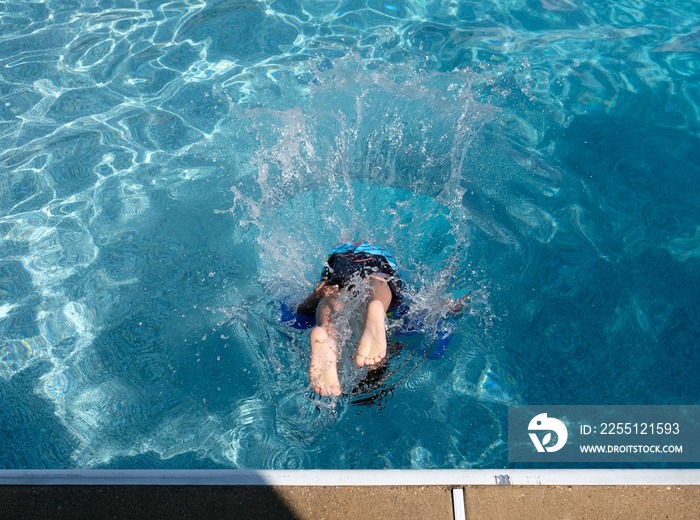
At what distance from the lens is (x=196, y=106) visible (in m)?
6.85

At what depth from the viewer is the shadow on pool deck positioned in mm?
3545

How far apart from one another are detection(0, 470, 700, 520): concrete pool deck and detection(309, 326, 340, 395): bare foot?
0.59 meters

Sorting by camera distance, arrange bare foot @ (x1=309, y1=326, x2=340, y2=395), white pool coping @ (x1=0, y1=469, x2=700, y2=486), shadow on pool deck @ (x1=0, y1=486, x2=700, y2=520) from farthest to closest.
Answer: bare foot @ (x1=309, y1=326, x2=340, y2=395) < white pool coping @ (x1=0, y1=469, x2=700, y2=486) < shadow on pool deck @ (x1=0, y1=486, x2=700, y2=520)

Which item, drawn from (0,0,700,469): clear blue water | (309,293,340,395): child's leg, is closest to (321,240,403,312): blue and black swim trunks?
(0,0,700,469): clear blue water

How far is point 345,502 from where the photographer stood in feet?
11.8

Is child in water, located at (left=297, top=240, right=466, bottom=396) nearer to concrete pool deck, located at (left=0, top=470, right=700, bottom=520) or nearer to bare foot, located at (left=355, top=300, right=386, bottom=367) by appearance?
bare foot, located at (left=355, top=300, right=386, bottom=367)

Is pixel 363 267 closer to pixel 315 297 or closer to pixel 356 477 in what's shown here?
pixel 315 297

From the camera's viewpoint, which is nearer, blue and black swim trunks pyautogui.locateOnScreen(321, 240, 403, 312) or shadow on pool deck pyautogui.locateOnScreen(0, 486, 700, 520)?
shadow on pool deck pyautogui.locateOnScreen(0, 486, 700, 520)

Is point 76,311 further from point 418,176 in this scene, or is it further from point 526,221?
point 526,221

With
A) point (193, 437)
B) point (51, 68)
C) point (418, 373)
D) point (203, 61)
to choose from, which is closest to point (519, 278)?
point (418, 373)

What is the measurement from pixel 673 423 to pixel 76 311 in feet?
17.1

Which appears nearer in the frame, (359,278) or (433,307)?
(359,278)

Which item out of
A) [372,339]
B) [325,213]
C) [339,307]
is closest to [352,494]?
[372,339]

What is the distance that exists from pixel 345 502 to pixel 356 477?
17 cm
